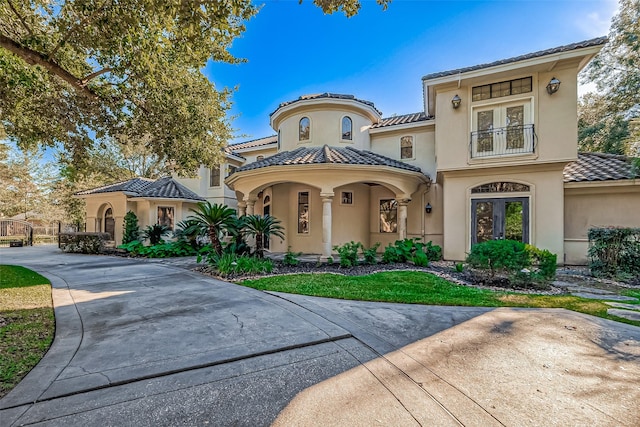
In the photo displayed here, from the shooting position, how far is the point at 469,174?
1112cm

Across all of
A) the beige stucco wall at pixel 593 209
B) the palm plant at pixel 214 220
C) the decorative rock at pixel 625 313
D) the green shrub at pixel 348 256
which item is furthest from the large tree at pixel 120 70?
the beige stucco wall at pixel 593 209

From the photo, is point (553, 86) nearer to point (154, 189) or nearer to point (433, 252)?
point (433, 252)

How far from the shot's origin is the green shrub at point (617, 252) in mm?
7789

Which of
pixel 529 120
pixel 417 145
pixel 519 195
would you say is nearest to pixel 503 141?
pixel 529 120

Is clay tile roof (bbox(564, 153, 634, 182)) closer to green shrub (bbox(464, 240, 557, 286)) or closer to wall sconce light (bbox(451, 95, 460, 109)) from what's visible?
wall sconce light (bbox(451, 95, 460, 109))

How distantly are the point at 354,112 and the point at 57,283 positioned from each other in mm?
12507

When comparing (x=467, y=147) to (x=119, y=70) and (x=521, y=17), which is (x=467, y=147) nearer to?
(x=521, y=17)

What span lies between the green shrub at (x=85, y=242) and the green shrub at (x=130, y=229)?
0.98 meters

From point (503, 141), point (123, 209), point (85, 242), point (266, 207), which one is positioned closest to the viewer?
point (503, 141)

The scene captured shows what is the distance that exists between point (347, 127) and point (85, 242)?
15249 millimetres

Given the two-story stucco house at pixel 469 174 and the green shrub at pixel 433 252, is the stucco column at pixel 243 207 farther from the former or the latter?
the green shrub at pixel 433 252

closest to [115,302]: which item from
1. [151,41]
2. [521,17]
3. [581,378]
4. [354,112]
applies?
[151,41]

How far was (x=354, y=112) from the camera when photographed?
1349cm

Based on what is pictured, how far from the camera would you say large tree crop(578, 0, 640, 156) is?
14.5 m
